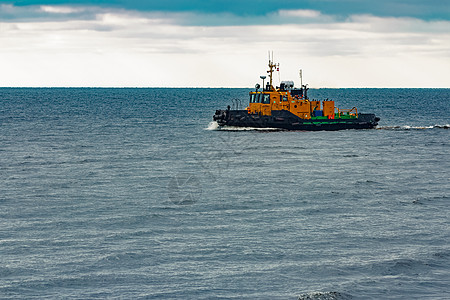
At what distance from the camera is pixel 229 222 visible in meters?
25.1

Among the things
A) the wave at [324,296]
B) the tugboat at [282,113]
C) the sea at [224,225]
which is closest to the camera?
the wave at [324,296]

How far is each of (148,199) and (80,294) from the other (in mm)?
13285

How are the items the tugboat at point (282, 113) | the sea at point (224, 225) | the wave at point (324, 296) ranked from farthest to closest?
1. the tugboat at point (282, 113)
2. the sea at point (224, 225)
3. the wave at point (324, 296)

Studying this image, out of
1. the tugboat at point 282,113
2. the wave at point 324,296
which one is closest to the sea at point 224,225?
the wave at point 324,296

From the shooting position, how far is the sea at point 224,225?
17.9 meters

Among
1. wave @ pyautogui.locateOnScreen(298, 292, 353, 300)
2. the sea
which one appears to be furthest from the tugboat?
wave @ pyautogui.locateOnScreen(298, 292, 353, 300)

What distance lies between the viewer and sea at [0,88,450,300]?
17875 millimetres

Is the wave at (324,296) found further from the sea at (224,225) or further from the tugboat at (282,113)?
the tugboat at (282,113)

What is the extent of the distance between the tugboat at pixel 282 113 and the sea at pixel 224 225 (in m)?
16.5

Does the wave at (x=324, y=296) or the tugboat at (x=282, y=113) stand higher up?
the tugboat at (x=282, y=113)

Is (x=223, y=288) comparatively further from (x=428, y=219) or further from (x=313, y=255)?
(x=428, y=219)

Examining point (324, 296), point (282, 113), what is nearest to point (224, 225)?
point (324, 296)

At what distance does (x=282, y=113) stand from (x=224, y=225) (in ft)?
141

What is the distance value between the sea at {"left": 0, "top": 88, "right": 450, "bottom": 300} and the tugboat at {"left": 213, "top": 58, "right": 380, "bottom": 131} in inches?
650
